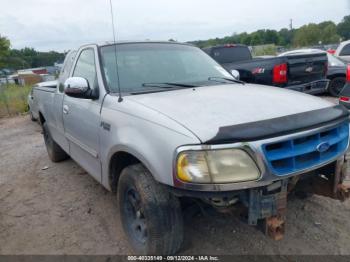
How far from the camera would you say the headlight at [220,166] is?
2.13 meters

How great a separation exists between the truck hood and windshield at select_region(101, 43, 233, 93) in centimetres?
32

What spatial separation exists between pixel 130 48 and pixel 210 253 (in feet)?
7.33

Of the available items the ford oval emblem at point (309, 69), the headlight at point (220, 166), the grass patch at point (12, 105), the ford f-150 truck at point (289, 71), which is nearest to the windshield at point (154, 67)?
the headlight at point (220, 166)

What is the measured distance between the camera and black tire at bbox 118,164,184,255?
8.07 ft

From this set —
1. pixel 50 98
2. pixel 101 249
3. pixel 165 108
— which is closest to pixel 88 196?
pixel 101 249

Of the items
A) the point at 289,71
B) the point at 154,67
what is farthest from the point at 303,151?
the point at 289,71

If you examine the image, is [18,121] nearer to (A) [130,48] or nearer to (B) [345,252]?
(A) [130,48]

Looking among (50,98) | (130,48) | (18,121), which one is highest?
(130,48)

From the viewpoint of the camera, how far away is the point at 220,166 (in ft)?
7.02

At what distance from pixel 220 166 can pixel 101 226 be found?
1.88m

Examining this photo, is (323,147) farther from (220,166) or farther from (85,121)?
(85,121)

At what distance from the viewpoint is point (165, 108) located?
257 cm

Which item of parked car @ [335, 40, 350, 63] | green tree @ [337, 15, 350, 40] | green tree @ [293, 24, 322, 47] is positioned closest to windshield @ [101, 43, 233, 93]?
parked car @ [335, 40, 350, 63]

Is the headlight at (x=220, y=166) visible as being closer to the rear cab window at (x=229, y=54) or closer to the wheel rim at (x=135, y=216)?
the wheel rim at (x=135, y=216)
